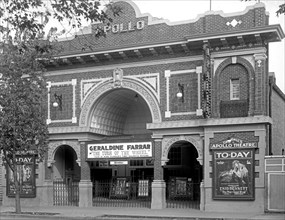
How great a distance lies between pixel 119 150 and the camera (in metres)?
27.5

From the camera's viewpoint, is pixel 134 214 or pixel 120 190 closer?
pixel 134 214

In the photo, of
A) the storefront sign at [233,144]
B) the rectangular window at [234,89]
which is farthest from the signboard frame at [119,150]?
the rectangular window at [234,89]

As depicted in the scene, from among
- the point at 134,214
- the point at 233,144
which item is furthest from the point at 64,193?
the point at 233,144

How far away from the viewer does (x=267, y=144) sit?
81.7ft

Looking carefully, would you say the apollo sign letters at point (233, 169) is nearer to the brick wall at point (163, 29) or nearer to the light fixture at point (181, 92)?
the light fixture at point (181, 92)

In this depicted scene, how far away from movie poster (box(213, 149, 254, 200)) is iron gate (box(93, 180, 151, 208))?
5.26 meters

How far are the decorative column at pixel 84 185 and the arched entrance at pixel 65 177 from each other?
3.58ft

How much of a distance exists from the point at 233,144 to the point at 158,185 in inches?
172

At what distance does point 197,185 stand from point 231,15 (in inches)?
377

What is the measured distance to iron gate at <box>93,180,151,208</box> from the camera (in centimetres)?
2875

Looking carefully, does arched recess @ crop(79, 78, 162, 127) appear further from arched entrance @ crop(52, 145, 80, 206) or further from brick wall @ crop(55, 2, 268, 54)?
arched entrance @ crop(52, 145, 80, 206)

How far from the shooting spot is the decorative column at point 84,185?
27984mm

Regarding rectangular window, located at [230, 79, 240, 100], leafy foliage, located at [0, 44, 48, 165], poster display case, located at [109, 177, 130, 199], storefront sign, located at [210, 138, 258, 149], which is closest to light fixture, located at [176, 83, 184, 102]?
rectangular window, located at [230, 79, 240, 100]

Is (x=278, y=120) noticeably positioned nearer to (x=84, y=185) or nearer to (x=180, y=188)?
(x=180, y=188)
